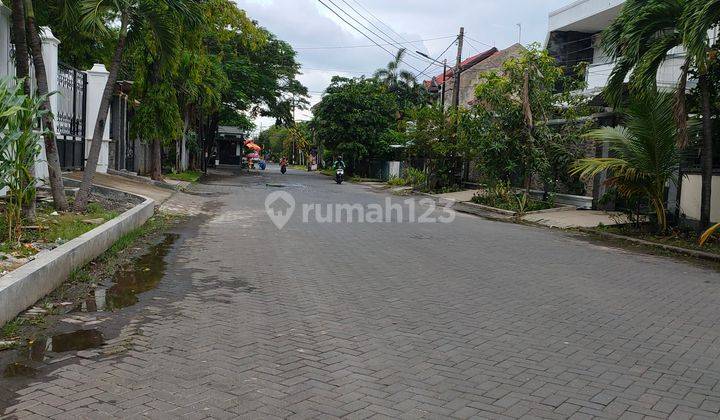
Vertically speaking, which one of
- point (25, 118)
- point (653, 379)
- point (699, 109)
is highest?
point (699, 109)

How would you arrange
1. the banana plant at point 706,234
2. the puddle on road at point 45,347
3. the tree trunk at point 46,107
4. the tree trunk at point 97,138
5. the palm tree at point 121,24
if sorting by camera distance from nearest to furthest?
the puddle on road at point 45,347, the tree trunk at point 46,107, the palm tree at point 121,24, the tree trunk at point 97,138, the banana plant at point 706,234

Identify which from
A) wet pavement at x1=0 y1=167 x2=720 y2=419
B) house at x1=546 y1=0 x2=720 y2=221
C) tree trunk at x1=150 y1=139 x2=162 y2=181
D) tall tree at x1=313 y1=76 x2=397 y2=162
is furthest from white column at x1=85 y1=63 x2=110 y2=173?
tall tree at x1=313 y1=76 x2=397 y2=162

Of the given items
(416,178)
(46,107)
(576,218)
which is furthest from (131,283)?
(416,178)

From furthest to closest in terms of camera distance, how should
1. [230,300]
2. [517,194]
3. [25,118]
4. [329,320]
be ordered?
[517,194]
[25,118]
[230,300]
[329,320]

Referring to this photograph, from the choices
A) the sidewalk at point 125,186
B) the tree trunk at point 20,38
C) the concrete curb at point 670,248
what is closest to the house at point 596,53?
the concrete curb at point 670,248

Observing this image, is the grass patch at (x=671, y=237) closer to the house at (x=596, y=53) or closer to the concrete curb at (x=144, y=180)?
the house at (x=596, y=53)

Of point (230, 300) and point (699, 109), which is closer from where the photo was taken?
point (230, 300)

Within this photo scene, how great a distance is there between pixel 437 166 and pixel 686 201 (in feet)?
47.8

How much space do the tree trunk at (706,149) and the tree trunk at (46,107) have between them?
40.2 feet

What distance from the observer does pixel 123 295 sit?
7008 mm

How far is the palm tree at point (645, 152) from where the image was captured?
13609 mm

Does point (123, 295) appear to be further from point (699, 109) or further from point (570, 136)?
point (570, 136)

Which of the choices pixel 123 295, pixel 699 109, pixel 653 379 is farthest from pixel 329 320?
pixel 699 109

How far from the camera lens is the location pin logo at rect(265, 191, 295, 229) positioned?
1499 cm
